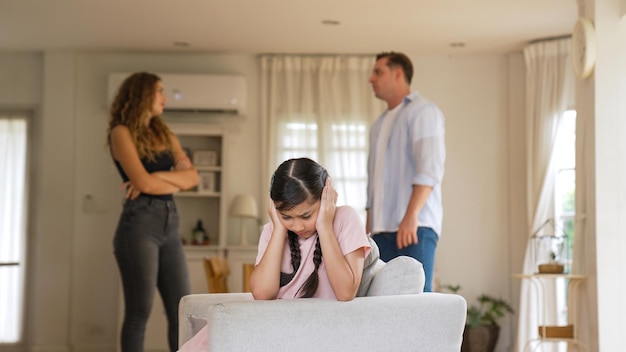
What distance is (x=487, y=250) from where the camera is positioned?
7.41 m

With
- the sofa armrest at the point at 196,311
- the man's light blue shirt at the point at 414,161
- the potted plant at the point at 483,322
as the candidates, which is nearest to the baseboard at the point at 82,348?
the potted plant at the point at 483,322

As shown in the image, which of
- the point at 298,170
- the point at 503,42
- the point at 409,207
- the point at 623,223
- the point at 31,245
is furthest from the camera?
the point at 31,245

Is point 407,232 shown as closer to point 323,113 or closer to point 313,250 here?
point 313,250

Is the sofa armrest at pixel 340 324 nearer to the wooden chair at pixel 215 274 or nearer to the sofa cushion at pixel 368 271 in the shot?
the sofa cushion at pixel 368 271

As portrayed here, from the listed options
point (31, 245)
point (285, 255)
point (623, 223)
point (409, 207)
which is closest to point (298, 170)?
point (285, 255)

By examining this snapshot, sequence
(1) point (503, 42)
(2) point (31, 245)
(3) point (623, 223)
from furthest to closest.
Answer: (2) point (31, 245), (1) point (503, 42), (3) point (623, 223)

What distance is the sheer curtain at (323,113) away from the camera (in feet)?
24.2

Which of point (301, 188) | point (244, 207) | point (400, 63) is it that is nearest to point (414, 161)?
point (400, 63)

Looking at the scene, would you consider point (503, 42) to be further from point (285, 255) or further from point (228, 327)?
point (228, 327)

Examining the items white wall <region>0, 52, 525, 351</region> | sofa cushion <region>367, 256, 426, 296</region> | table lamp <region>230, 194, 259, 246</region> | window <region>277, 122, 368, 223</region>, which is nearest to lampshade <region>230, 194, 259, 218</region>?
table lamp <region>230, 194, 259, 246</region>

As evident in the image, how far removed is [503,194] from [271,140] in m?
1.90

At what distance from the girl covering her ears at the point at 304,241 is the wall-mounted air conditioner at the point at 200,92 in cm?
466

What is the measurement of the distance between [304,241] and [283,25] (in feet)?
13.4

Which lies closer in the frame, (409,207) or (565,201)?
(409,207)
